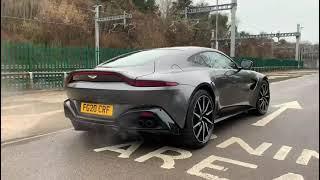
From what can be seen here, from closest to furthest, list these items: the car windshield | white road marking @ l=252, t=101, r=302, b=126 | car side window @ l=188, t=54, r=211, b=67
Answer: the car windshield, car side window @ l=188, t=54, r=211, b=67, white road marking @ l=252, t=101, r=302, b=126

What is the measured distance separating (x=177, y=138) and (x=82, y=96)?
1.18 m

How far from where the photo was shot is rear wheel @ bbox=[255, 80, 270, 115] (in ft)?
23.4

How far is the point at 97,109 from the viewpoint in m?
4.41

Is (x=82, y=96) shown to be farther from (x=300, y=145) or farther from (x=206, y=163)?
(x=300, y=145)

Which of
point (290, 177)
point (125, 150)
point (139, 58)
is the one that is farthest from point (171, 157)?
point (139, 58)

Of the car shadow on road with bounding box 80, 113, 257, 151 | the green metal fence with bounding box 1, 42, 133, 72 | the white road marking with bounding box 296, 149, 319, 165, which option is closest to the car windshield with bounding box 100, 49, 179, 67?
the green metal fence with bounding box 1, 42, 133, 72

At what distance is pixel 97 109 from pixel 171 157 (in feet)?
3.17

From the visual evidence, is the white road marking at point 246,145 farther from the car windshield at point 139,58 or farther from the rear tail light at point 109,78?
the car windshield at point 139,58

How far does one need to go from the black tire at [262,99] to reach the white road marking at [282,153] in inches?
88.9

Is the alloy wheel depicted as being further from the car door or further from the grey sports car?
the car door

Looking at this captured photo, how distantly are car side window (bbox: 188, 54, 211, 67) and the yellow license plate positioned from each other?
134cm

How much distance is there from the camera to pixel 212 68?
213 inches

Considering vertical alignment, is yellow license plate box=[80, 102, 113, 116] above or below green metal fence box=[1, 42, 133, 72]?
below

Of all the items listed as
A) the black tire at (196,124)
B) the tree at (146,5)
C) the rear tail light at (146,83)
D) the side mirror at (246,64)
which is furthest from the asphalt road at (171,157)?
the tree at (146,5)
